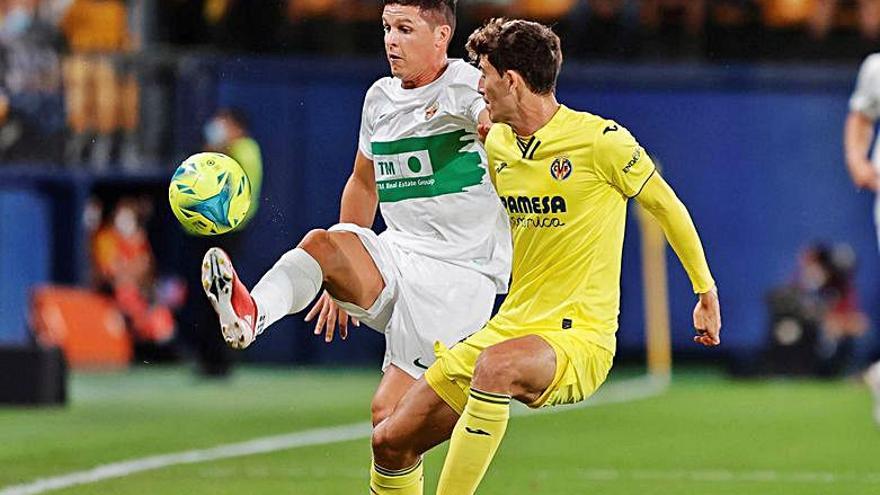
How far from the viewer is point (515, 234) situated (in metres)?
6.20

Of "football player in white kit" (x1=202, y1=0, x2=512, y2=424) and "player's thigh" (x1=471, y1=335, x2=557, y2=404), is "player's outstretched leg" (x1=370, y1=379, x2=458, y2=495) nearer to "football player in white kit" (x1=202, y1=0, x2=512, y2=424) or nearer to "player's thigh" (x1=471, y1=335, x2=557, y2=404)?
"football player in white kit" (x1=202, y1=0, x2=512, y2=424)

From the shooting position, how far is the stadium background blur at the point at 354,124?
61.4 ft

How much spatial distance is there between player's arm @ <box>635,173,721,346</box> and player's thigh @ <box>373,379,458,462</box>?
89cm

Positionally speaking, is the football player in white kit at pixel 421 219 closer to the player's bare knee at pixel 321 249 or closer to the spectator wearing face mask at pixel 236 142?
the player's bare knee at pixel 321 249

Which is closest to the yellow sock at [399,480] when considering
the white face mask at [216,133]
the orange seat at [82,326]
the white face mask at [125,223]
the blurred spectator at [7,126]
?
the white face mask at [216,133]

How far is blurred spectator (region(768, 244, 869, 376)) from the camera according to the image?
18.2 metres

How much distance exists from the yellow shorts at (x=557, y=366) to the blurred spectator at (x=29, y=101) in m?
12.7

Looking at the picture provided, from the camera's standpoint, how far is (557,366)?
5.93m

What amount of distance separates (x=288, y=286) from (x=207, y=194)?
44cm

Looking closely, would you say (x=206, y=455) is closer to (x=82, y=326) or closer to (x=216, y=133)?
(x=216, y=133)

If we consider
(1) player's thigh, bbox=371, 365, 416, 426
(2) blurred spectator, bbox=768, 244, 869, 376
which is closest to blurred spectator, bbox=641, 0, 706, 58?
(2) blurred spectator, bbox=768, 244, 869, 376

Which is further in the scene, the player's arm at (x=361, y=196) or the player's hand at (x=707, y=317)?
the player's arm at (x=361, y=196)

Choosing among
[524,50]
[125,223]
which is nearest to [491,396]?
A: [524,50]

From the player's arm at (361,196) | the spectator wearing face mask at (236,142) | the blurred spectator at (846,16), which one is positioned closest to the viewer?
the player's arm at (361,196)
